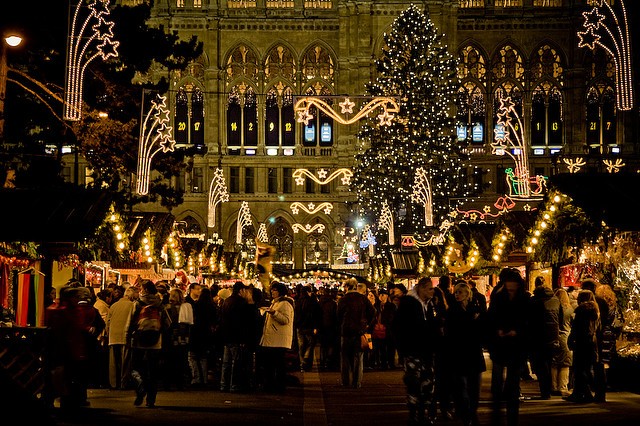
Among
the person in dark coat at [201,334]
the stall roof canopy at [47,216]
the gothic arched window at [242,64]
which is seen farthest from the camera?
the gothic arched window at [242,64]

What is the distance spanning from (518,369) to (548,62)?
6122cm

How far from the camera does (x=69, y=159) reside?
68438 millimetres

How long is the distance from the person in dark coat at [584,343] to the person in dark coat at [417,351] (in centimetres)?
304

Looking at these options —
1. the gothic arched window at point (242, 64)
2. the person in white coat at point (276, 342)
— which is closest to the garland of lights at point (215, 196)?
the person in white coat at point (276, 342)

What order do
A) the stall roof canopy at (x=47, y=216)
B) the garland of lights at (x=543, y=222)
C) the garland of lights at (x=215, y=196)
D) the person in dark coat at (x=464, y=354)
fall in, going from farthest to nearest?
the garland of lights at (x=215, y=196)
the garland of lights at (x=543, y=222)
the stall roof canopy at (x=47, y=216)
the person in dark coat at (x=464, y=354)

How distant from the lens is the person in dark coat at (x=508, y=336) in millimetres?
10008

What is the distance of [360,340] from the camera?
1700 centimetres

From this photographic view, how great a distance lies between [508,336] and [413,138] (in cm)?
4103

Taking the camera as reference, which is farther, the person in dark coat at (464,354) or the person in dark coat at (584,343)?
the person in dark coat at (584,343)

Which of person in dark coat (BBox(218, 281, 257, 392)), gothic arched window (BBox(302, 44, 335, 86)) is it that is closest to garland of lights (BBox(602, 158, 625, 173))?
person in dark coat (BBox(218, 281, 257, 392))

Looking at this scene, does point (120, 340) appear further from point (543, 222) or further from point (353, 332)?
point (543, 222)

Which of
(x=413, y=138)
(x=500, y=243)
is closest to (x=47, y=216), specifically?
(x=500, y=243)

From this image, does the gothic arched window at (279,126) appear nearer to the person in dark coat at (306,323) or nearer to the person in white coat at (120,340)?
the person in dark coat at (306,323)

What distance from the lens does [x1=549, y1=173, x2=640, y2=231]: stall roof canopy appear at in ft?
46.4
